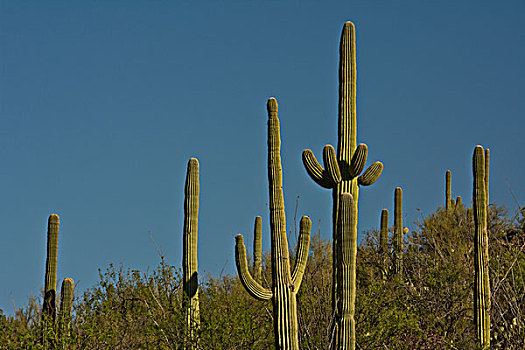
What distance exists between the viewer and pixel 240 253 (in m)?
11.9

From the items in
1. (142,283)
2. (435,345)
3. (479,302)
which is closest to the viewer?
(479,302)

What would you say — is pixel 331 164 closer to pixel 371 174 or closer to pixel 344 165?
pixel 344 165

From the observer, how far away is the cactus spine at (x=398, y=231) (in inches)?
724

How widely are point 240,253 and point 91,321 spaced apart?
300 cm

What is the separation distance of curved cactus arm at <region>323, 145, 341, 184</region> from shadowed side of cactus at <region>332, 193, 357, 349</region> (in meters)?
1.00

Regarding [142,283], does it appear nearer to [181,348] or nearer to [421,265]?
[181,348]

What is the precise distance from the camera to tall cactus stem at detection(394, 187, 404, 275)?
18398mm

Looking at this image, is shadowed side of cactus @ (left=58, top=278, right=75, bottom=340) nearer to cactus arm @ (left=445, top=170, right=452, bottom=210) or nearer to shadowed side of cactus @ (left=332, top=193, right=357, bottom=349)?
shadowed side of cactus @ (left=332, top=193, right=357, bottom=349)

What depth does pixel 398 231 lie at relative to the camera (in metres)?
19.6

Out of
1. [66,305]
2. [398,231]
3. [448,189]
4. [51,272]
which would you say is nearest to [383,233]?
[398,231]

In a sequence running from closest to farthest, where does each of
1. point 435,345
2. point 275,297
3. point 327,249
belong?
point 275,297 → point 435,345 → point 327,249

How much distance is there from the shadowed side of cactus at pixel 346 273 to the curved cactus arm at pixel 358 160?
939mm

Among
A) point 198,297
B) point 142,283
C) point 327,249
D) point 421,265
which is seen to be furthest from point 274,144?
point 327,249

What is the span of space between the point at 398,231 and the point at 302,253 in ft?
28.0
